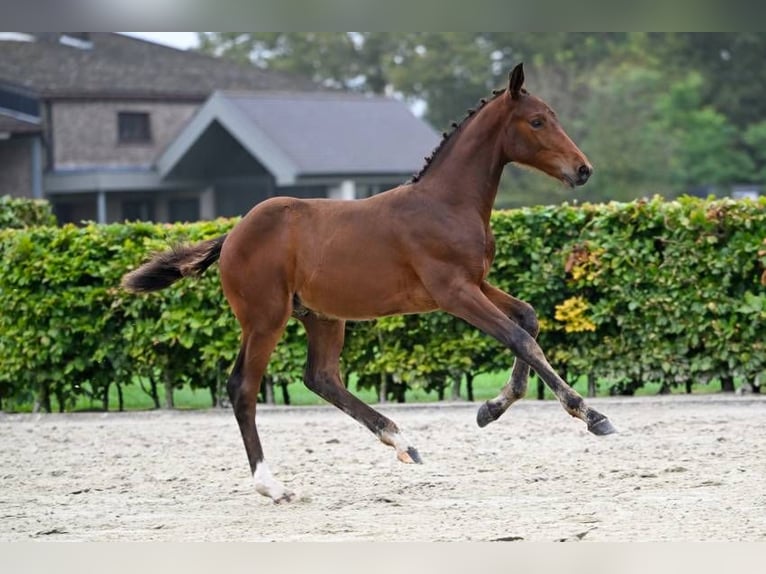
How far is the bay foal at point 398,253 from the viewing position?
6547mm

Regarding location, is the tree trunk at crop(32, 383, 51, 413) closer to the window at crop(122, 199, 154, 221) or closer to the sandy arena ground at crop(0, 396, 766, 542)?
the sandy arena ground at crop(0, 396, 766, 542)

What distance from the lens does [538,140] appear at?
21.5ft

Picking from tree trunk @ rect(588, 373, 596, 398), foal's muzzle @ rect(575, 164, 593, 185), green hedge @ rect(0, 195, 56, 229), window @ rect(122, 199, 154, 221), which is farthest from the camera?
window @ rect(122, 199, 154, 221)

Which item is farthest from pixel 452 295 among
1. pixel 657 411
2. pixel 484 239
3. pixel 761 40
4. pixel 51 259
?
pixel 761 40

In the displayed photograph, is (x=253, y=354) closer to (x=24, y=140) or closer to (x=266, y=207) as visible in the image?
(x=266, y=207)

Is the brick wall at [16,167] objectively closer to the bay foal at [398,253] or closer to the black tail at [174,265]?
the black tail at [174,265]

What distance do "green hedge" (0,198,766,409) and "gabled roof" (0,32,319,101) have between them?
23.0 meters

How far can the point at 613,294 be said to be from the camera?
33.0 feet

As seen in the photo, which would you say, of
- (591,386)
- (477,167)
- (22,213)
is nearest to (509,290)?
(591,386)

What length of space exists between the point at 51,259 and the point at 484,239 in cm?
499

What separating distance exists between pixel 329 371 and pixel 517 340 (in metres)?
1.30

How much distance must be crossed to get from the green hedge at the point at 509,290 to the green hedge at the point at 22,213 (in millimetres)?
2064

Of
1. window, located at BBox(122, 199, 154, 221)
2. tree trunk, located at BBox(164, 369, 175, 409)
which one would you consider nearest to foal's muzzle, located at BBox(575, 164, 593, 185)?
tree trunk, located at BBox(164, 369, 175, 409)

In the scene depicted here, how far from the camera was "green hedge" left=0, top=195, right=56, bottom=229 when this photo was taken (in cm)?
1275
